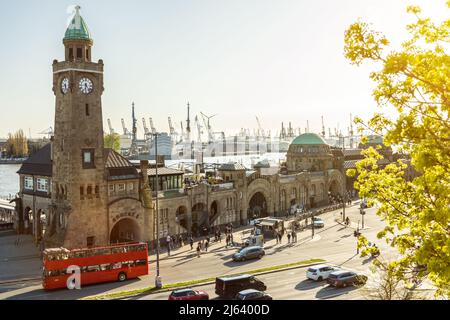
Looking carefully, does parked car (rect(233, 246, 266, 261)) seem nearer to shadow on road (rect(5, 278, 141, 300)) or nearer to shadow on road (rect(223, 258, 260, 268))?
shadow on road (rect(223, 258, 260, 268))

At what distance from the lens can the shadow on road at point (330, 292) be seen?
125ft

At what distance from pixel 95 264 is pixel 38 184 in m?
24.4

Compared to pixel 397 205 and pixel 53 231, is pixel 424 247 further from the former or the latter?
pixel 53 231

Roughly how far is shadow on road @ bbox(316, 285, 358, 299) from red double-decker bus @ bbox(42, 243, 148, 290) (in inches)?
653

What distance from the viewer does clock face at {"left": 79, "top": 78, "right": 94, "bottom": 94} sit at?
174 ft

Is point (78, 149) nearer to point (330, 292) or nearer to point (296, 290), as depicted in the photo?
point (296, 290)

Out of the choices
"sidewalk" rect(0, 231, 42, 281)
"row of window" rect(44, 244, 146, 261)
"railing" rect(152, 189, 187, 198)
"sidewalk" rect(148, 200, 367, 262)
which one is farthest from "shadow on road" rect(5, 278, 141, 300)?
"railing" rect(152, 189, 187, 198)

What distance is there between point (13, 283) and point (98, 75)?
77.2 ft

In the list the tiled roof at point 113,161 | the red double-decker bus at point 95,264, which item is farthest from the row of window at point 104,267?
the tiled roof at point 113,161

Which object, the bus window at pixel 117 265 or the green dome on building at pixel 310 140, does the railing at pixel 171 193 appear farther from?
the green dome on building at pixel 310 140

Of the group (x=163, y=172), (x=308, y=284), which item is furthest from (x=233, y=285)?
(x=163, y=172)

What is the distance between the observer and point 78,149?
5262 centimetres

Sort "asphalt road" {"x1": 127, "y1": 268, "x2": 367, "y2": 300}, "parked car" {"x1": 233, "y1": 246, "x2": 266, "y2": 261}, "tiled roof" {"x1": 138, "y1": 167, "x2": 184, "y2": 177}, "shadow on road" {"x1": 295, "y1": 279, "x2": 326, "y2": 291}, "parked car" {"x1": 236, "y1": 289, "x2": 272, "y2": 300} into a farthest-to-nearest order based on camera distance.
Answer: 1. "tiled roof" {"x1": 138, "y1": 167, "x2": 184, "y2": 177}
2. "parked car" {"x1": 233, "y1": 246, "x2": 266, "y2": 261}
3. "shadow on road" {"x1": 295, "y1": 279, "x2": 326, "y2": 291}
4. "asphalt road" {"x1": 127, "y1": 268, "x2": 367, "y2": 300}
5. "parked car" {"x1": 236, "y1": 289, "x2": 272, "y2": 300}
